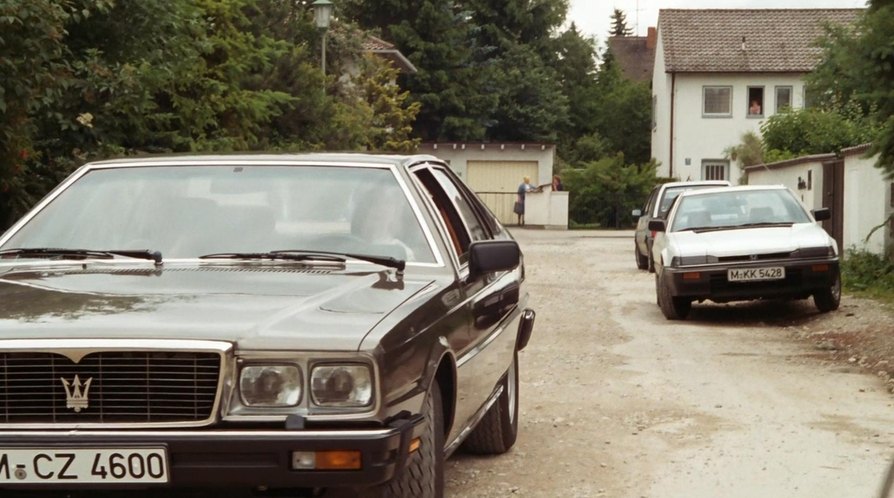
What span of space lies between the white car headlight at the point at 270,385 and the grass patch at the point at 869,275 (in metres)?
13.2

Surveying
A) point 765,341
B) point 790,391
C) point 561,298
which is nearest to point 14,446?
point 790,391

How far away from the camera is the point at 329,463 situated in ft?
14.5

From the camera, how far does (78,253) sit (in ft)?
19.5

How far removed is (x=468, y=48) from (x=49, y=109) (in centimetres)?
5472

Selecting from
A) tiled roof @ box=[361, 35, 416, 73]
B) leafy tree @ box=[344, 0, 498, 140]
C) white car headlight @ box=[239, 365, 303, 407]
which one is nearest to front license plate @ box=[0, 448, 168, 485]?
white car headlight @ box=[239, 365, 303, 407]

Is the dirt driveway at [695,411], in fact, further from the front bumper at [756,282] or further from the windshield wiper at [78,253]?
the windshield wiper at [78,253]

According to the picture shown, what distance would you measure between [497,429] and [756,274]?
802cm

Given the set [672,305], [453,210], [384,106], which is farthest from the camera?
[384,106]

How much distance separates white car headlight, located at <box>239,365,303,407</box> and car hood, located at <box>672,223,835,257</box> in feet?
36.4

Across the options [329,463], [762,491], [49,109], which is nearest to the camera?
[329,463]

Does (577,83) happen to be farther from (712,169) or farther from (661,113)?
(712,169)

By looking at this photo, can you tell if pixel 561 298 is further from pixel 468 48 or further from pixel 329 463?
pixel 468 48

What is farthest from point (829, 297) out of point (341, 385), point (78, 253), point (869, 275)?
point (341, 385)

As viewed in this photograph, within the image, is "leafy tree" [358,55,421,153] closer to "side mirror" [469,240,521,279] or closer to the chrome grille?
"side mirror" [469,240,521,279]
